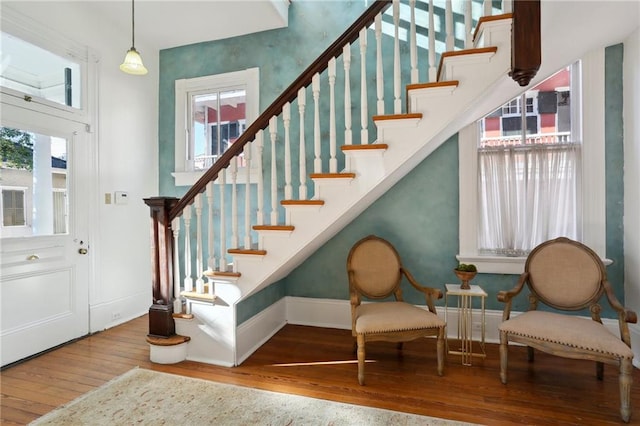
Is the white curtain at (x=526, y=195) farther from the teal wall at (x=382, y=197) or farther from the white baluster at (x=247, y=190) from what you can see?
the white baluster at (x=247, y=190)

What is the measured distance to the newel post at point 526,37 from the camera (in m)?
1.18

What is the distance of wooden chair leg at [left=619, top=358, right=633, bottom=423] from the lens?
187 centimetres

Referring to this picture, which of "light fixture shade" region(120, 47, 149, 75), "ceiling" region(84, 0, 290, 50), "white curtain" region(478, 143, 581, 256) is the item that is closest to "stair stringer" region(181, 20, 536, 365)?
"white curtain" region(478, 143, 581, 256)

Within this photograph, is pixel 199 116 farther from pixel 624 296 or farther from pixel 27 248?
pixel 624 296

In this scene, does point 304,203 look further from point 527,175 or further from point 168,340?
point 527,175

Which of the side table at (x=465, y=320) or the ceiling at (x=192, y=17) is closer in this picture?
the side table at (x=465, y=320)

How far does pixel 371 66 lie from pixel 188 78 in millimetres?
2188

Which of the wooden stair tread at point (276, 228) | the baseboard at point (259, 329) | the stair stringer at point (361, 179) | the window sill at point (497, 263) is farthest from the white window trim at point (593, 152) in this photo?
the baseboard at point (259, 329)

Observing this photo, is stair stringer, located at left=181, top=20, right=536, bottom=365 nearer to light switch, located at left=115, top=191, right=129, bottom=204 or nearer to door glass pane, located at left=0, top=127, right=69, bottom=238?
door glass pane, located at left=0, top=127, right=69, bottom=238

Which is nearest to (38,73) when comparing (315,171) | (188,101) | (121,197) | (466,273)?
(121,197)

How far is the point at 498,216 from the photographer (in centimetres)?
299

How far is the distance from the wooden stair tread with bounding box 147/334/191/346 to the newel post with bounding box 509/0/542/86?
8.99ft

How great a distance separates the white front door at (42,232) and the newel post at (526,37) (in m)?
3.46

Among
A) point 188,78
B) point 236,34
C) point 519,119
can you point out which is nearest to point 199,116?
point 188,78
